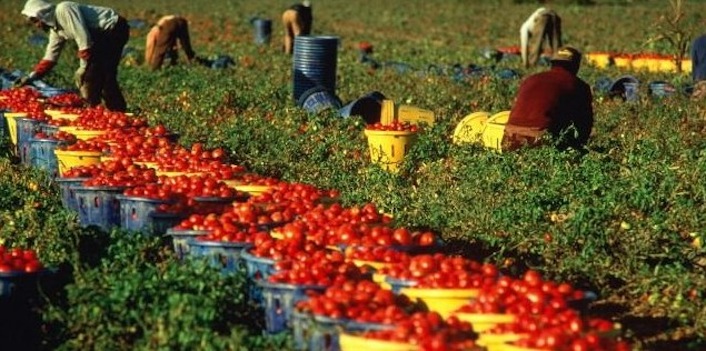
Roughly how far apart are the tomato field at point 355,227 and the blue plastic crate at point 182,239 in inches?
1.1

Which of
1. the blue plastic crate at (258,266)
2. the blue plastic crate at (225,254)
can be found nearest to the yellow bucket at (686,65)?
the blue plastic crate at (225,254)

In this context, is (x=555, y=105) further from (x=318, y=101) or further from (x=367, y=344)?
(x=367, y=344)

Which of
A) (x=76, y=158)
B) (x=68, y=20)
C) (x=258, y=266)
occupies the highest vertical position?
(x=68, y=20)

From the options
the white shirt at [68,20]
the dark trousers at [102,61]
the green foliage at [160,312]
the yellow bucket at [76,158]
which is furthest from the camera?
the dark trousers at [102,61]

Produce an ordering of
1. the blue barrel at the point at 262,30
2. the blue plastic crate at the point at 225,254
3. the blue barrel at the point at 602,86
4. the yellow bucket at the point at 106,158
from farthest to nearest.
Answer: the blue barrel at the point at 262,30 → the blue barrel at the point at 602,86 → the yellow bucket at the point at 106,158 → the blue plastic crate at the point at 225,254

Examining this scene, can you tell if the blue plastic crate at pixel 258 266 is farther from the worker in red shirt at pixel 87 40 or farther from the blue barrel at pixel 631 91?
Result: the blue barrel at pixel 631 91

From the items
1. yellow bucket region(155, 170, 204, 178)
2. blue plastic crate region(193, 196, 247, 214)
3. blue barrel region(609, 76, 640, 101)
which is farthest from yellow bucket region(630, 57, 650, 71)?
blue plastic crate region(193, 196, 247, 214)

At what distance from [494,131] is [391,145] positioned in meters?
0.99

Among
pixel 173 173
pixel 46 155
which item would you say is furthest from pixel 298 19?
pixel 173 173

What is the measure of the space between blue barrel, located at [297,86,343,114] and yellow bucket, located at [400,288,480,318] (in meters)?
9.21

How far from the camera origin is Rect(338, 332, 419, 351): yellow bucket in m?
5.87

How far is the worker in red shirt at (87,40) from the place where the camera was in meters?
14.0

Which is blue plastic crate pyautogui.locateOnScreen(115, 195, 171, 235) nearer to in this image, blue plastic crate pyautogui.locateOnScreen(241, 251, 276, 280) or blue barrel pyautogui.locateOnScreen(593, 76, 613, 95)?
blue plastic crate pyautogui.locateOnScreen(241, 251, 276, 280)

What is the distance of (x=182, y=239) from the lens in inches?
327
